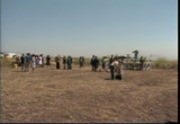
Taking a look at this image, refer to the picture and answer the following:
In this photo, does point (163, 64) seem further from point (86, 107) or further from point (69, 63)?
point (86, 107)

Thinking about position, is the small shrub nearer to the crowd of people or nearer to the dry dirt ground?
the crowd of people

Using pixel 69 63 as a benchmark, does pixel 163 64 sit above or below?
below

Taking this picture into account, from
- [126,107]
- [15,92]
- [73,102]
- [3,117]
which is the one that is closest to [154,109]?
[126,107]

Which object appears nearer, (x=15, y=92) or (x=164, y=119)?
(x=164, y=119)

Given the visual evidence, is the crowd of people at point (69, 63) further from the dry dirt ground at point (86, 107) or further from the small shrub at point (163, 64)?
the small shrub at point (163, 64)

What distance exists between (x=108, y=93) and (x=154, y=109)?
4.03m

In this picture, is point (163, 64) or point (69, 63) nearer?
point (69, 63)

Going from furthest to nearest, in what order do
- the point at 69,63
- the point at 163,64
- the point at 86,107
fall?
the point at 163,64 < the point at 69,63 < the point at 86,107

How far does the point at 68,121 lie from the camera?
35.2ft

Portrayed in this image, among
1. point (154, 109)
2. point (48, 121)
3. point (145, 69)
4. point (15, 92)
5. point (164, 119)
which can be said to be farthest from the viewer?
point (145, 69)

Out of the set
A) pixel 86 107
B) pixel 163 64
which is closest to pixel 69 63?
pixel 163 64

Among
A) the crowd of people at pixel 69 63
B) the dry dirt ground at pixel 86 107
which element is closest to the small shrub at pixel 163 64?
the crowd of people at pixel 69 63

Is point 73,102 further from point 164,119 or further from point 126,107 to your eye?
point 164,119

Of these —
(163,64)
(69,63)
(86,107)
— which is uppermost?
(69,63)
